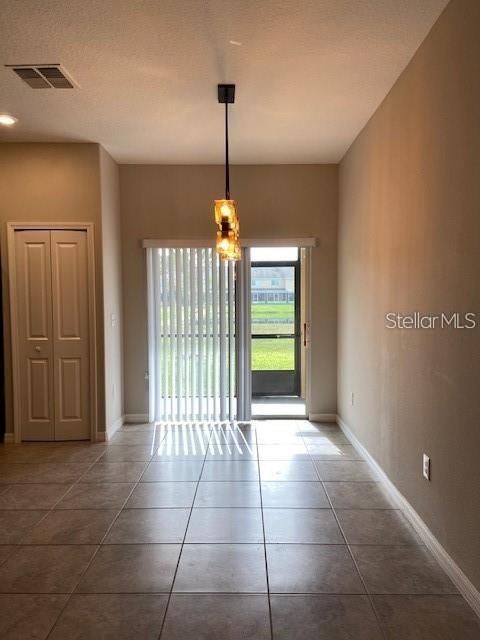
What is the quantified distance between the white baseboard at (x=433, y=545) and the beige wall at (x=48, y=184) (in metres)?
3.45

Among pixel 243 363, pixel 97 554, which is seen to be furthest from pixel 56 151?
pixel 97 554

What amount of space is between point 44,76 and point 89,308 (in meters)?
2.08

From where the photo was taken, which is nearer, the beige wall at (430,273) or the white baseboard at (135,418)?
the beige wall at (430,273)

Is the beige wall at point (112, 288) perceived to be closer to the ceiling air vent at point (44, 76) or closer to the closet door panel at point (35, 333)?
the closet door panel at point (35, 333)

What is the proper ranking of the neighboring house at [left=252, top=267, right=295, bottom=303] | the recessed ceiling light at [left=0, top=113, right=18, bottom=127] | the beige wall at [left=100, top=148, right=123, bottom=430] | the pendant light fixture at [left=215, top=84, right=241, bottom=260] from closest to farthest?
the pendant light fixture at [left=215, top=84, right=241, bottom=260], the recessed ceiling light at [left=0, top=113, right=18, bottom=127], the beige wall at [left=100, top=148, right=123, bottom=430], the neighboring house at [left=252, top=267, right=295, bottom=303]

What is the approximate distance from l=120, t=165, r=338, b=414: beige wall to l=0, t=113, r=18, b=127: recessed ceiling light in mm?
1395

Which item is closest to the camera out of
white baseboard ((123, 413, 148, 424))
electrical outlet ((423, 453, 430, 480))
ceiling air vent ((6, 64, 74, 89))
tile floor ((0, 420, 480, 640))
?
tile floor ((0, 420, 480, 640))

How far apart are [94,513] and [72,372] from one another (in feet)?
5.96

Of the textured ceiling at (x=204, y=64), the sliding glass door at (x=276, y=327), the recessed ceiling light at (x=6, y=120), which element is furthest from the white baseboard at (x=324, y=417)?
the recessed ceiling light at (x=6, y=120)

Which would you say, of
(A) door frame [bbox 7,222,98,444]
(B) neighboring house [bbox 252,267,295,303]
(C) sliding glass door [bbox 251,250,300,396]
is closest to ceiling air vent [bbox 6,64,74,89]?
(A) door frame [bbox 7,222,98,444]

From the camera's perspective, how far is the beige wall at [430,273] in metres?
2.07

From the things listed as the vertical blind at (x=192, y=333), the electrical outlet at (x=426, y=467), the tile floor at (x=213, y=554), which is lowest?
the tile floor at (x=213, y=554)

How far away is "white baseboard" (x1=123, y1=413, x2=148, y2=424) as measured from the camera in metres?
5.14

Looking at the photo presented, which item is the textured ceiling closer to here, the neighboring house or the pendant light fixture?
the pendant light fixture
